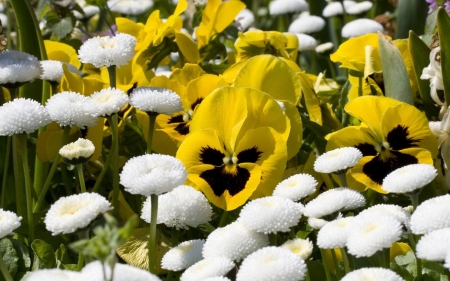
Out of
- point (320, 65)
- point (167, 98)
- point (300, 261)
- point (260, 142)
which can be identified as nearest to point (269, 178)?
point (260, 142)

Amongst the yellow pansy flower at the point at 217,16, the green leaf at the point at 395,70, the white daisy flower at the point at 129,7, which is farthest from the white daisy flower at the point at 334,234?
the white daisy flower at the point at 129,7

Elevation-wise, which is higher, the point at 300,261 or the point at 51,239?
the point at 300,261

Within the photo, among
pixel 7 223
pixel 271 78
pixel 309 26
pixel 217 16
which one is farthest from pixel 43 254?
pixel 309 26

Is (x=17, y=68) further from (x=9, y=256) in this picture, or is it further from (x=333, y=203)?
(x=333, y=203)

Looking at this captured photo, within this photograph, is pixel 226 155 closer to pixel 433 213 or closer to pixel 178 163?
pixel 178 163

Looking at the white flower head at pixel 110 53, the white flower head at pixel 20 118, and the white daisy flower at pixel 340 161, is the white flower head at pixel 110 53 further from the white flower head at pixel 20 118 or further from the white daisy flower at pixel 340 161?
the white daisy flower at pixel 340 161

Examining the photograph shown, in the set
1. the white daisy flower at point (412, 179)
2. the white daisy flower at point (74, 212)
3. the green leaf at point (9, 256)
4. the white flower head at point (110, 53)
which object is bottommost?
the green leaf at point (9, 256)
